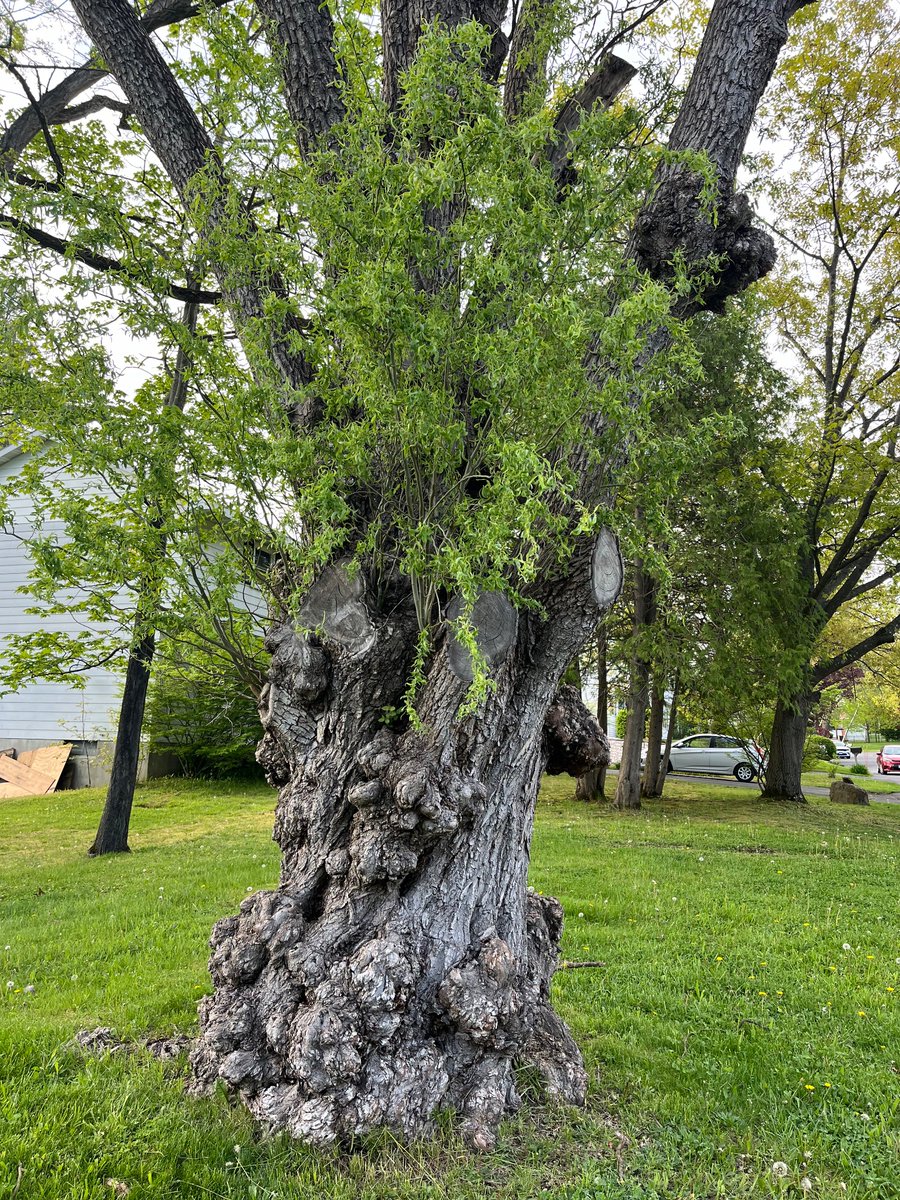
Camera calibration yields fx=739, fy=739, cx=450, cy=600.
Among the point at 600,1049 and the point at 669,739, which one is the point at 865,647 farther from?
the point at 600,1049

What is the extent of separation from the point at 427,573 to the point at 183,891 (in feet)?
18.0

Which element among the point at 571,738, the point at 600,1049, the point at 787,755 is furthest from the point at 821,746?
the point at 571,738

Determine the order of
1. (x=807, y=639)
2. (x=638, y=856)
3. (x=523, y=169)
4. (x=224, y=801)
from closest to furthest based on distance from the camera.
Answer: (x=523, y=169), (x=638, y=856), (x=807, y=639), (x=224, y=801)

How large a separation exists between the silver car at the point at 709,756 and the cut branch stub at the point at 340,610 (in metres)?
21.4

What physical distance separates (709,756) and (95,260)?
73.3 ft

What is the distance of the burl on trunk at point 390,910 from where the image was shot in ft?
9.11

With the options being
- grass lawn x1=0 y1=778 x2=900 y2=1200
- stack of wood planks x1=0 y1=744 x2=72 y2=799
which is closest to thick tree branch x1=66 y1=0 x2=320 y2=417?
grass lawn x1=0 y1=778 x2=900 y2=1200

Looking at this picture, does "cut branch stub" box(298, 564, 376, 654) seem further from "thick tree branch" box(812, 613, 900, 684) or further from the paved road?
the paved road

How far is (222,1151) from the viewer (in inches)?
102

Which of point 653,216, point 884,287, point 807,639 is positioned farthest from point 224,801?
point 884,287

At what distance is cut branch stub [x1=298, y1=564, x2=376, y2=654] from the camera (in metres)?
3.14

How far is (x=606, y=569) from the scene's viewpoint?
10.6 ft

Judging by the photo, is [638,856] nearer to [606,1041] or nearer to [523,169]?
[606,1041]

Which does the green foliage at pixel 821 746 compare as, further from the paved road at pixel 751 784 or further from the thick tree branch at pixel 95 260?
the thick tree branch at pixel 95 260
